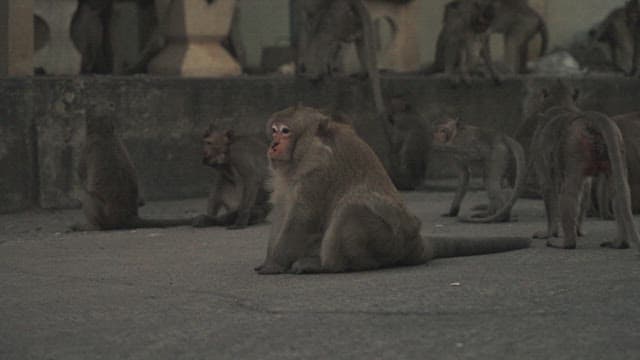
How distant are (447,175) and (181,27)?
330cm

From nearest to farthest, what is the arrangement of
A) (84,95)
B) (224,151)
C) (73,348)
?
1. (73,348)
2. (224,151)
3. (84,95)

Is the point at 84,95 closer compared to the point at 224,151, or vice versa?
the point at 224,151

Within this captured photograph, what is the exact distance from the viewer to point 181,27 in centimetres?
1605

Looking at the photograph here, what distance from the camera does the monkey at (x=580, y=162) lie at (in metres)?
9.42

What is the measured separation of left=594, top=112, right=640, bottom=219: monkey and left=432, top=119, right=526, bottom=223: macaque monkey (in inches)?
24.9

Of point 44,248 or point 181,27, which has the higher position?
point 181,27

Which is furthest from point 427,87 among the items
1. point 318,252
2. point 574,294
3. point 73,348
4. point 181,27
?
point 73,348

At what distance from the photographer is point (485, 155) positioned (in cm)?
1275

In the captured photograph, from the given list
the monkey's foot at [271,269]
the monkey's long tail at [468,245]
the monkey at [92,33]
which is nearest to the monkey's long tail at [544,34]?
the monkey at [92,33]

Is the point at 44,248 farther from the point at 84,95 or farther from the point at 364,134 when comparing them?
the point at 364,134

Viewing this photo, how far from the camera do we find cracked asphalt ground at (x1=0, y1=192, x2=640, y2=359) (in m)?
6.34

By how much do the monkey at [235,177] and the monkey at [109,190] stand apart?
29cm

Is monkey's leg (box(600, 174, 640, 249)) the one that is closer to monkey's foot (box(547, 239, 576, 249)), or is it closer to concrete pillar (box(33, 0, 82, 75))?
monkey's foot (box(547, 239, 576, 249))

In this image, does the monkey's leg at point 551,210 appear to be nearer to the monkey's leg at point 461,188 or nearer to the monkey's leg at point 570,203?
the monkey's leg at point 570,203
